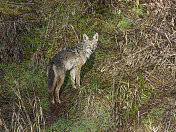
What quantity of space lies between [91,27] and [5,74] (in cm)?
275

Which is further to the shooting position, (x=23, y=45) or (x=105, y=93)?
(x=23, y=45)

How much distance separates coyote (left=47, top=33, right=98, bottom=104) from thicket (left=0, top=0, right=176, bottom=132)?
245 millimetres

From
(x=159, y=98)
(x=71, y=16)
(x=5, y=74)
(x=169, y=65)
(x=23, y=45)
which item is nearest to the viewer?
(x=159, y=98)

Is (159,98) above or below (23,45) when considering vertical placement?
below

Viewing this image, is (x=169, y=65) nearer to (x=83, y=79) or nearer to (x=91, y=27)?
(x=83, y=79)

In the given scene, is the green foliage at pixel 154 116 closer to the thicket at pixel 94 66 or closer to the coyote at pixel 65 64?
the thicket at pixel 94 66

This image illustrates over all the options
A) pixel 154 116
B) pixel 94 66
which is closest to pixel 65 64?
pixel 94 66

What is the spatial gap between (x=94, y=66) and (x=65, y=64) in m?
0.98

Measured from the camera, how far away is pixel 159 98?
4.52 metres

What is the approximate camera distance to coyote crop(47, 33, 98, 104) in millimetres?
4566

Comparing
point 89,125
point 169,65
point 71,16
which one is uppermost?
point 71,16

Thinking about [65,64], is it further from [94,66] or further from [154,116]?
[154,116]

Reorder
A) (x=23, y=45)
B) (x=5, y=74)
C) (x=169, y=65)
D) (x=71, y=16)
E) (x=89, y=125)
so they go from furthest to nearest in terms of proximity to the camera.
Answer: (x=71, y=16) < (x=23, y=45) < (x=5, y=74) < (x=169, y=65) < (x=89, y=125)

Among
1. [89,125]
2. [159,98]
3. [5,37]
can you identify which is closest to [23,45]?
[5,37]
